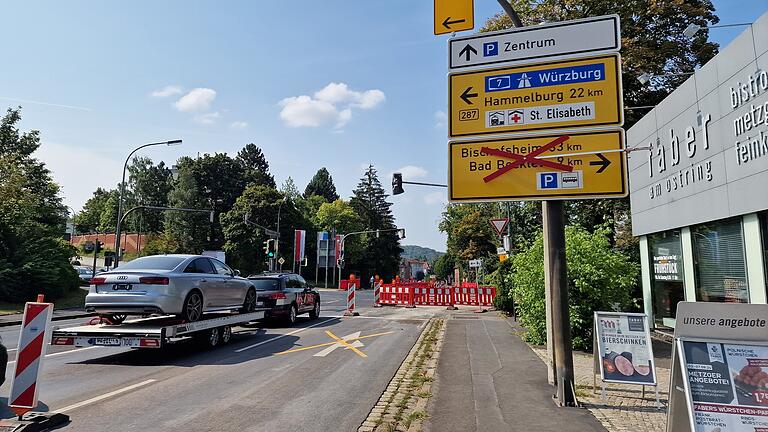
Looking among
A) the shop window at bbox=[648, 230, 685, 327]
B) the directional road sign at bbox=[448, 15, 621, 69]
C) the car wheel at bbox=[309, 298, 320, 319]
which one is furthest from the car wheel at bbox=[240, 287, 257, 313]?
the shop window at bbox=[648, 230, 685, 327]

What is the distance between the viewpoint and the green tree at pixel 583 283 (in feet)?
34.7

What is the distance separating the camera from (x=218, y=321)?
10578 millimetres

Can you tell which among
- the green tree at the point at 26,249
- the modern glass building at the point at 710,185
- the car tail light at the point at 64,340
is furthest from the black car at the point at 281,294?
the green tree at the point at 26,249

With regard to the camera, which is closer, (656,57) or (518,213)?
(656,57)

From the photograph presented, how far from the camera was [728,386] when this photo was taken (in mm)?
4129

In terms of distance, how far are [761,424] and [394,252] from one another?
9058 cm

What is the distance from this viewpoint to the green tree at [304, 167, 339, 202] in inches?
4562

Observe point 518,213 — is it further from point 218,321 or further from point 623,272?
point 218,321

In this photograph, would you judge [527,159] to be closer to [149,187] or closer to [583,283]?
[583,283]

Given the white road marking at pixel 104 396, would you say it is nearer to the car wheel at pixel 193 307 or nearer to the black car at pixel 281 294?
the car wheel at pixel 193 307

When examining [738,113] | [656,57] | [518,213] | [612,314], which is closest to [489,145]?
[612,314]

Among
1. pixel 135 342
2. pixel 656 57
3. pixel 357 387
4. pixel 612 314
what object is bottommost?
pixel 357 387

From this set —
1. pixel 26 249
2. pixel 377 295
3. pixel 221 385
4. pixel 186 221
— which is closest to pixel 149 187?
pixel 186 221

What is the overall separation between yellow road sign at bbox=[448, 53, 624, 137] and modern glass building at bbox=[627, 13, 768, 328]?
0.92 meters
